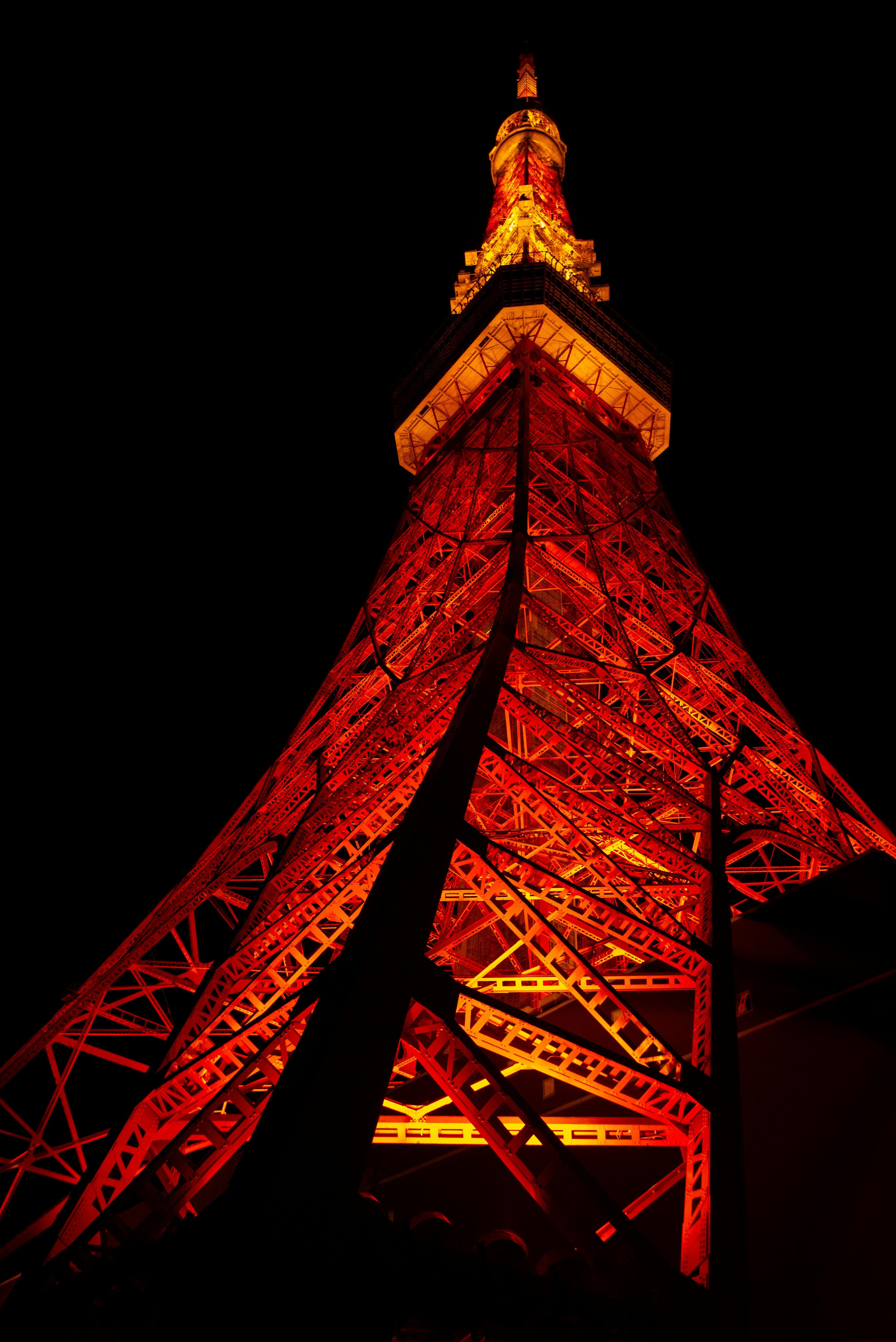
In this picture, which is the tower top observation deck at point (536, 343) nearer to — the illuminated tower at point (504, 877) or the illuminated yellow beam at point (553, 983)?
the illuminated tower at point (504, 877)

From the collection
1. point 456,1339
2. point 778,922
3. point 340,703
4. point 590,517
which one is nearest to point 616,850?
point 778,922

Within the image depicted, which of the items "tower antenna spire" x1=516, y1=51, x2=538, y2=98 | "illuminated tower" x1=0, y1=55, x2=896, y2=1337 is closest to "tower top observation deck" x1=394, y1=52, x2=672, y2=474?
"illuminated tower" x1=0, y1=55, x2=896, y2=1337

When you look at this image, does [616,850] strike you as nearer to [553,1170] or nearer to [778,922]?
[778,922]

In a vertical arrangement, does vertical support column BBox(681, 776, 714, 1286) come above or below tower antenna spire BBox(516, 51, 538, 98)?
below

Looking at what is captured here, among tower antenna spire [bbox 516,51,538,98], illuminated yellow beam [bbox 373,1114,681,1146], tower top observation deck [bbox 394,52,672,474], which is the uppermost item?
tower antenna spire [bbox 516,51,538,98]

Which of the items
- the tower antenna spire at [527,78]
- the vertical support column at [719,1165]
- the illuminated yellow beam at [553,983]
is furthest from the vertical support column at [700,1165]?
the tower antenna spire at [527,78]

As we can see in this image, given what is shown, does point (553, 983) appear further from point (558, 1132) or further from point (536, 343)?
point (536, 343)

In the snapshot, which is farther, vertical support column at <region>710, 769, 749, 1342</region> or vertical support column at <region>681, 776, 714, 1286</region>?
vertical support column at <region>681, 776, 714, 1286</region>

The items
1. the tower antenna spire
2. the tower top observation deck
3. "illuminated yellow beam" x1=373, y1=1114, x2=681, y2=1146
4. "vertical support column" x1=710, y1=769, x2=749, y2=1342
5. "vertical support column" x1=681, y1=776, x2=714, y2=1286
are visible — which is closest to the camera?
"vertical support column" x1=710, y1=769, x2=749, y2=1342

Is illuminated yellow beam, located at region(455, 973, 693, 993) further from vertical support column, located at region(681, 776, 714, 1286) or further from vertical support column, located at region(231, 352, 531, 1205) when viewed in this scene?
vertical support column, located at region(231, 352, 531, 1205)
